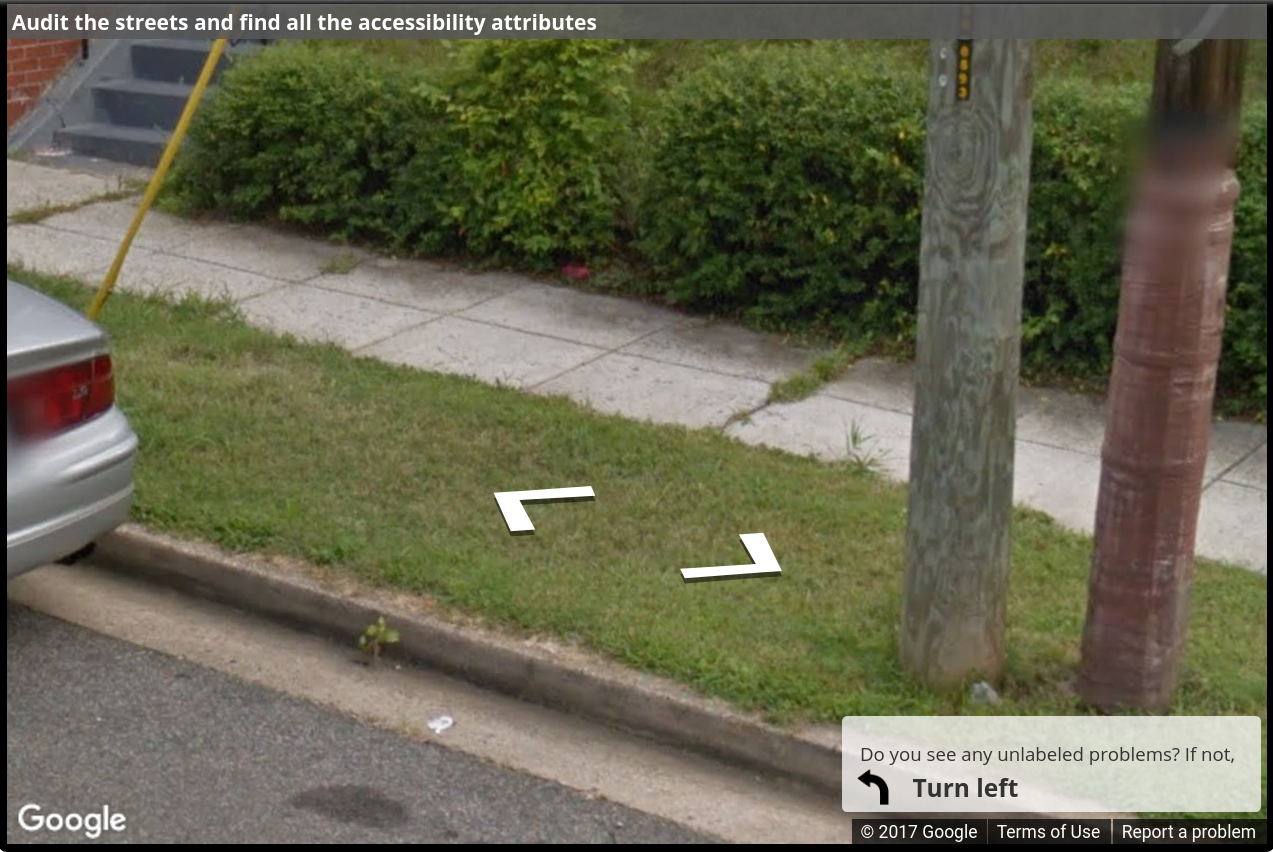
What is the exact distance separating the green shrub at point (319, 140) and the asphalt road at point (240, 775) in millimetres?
4694

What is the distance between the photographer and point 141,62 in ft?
39.3

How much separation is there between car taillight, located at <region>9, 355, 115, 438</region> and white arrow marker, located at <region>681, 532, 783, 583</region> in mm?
1876

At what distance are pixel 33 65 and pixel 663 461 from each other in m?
7.12

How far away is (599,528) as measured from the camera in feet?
19.8

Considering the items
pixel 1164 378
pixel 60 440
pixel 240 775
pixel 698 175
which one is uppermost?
pixel 698 175

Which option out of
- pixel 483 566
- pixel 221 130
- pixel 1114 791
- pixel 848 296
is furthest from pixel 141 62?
pixel 1114 791

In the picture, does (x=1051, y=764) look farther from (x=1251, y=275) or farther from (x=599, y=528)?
(x=1251, y=275)

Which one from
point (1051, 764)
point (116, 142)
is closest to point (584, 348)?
point (1051, 764)

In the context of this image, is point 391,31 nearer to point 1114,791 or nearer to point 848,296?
point 848,296

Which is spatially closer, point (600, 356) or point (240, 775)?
point (240, 775)

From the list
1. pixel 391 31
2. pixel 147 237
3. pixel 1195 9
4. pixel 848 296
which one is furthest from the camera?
pixel 391 31

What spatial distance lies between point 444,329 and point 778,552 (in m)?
3.02

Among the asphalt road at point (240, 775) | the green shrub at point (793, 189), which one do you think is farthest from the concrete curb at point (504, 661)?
the green shrub at point (793, 189)

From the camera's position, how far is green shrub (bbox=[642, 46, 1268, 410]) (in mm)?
7566
